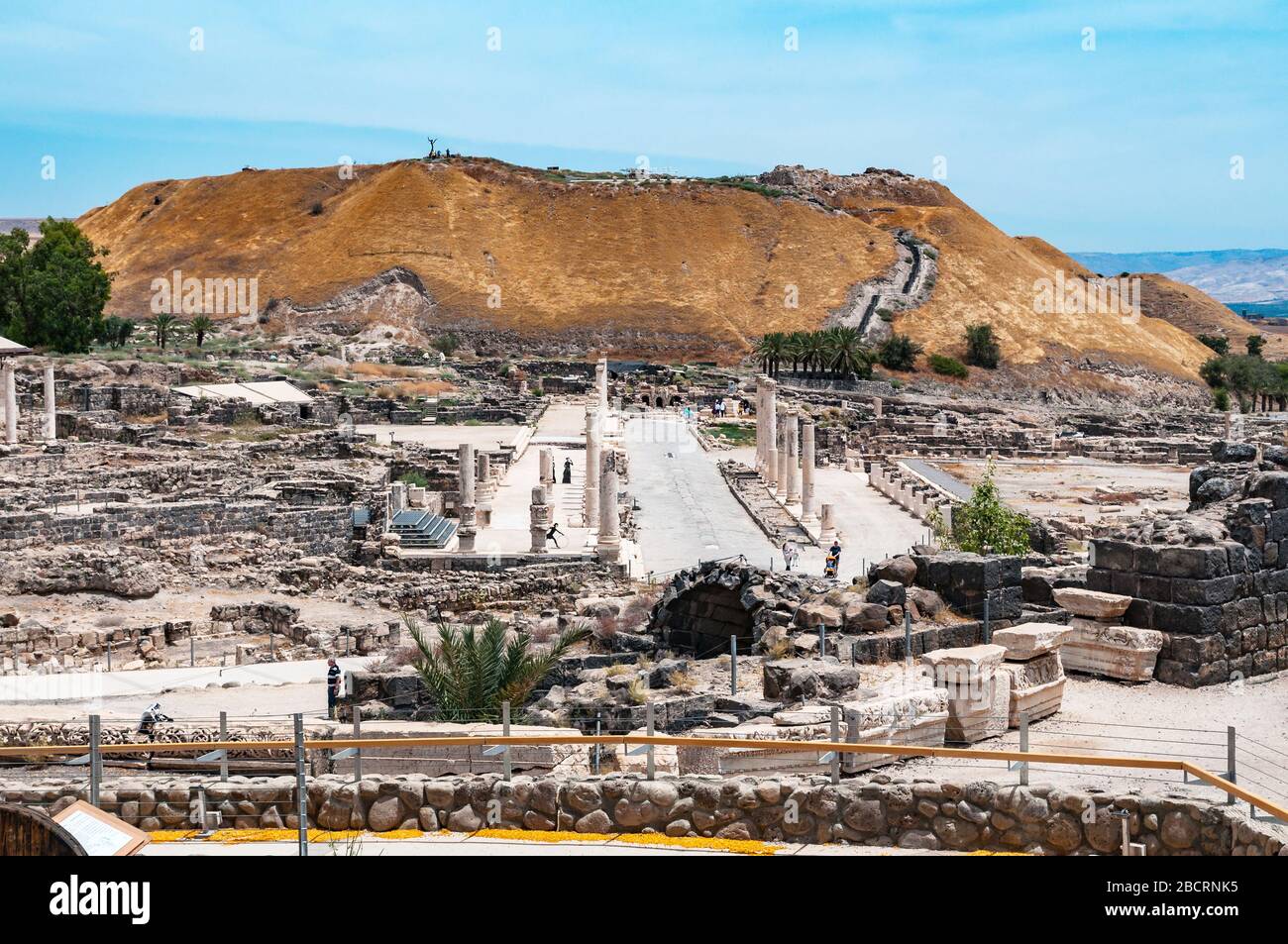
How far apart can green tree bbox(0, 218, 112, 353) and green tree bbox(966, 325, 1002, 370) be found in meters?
59.4

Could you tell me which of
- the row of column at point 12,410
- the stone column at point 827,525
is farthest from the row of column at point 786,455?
the row of column at point 12,410

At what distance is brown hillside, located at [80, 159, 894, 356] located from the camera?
114m

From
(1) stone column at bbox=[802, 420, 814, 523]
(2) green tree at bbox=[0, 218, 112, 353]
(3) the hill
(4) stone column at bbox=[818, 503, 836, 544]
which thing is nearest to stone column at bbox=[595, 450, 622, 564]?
(4) stone column at bbox=[818, 503, 836, 544]

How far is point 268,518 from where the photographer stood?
2862 centimetres

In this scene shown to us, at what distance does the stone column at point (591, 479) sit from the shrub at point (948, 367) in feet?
216

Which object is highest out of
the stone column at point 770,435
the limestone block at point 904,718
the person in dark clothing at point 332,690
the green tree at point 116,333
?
the green tree at point 116,333

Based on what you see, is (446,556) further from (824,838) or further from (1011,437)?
(1011,437)

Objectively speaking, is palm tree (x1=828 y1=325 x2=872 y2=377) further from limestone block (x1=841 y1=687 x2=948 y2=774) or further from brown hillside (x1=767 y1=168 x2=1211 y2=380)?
limestone block (x1=841 y1=687 x2=948 y2=774)

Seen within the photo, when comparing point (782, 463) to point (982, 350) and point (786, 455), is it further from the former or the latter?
point (982, 350)

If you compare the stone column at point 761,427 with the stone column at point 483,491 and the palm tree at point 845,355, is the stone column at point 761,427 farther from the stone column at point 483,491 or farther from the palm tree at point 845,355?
the palm tree at point 845,355

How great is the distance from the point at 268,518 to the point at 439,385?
46.8 m

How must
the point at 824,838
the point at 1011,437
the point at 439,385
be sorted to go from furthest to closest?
1. the point at 439,385
2. the point at 1011,437
3. the point at 824,838

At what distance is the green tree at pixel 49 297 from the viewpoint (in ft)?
218
